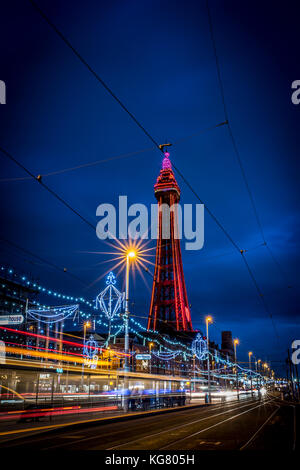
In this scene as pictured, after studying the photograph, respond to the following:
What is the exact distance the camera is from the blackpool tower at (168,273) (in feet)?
365

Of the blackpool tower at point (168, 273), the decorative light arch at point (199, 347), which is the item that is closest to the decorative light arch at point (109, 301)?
the decorative light arch at point (199, 347)

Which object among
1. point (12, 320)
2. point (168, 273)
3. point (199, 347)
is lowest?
point (199, 347)

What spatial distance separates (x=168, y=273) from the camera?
393ft

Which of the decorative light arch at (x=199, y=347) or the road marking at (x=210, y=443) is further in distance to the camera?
the decorative light arch at (x=199, y=347)

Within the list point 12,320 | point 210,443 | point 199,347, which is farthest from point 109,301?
point 199,347

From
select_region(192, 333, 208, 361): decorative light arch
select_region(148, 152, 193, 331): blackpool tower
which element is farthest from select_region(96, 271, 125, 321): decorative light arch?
select_region(148, 152, 193, 331): blackpool tower

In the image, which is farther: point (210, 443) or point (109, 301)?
point (109, 301)

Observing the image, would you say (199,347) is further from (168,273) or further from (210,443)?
(210,443)

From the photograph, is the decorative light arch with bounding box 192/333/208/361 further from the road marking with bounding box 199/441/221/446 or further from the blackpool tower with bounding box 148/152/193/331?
the road marking with bounding box 199/441/221/446

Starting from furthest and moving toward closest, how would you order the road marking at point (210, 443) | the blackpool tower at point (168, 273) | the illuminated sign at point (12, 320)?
the blackpool tower at point (168, 273) → the illuminated sign at point (12, 320) → the road marking at point (210, 443)

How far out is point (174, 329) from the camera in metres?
115

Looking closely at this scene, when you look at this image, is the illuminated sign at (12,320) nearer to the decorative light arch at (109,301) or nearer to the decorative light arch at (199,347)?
the decorative light arch at (109,301)
